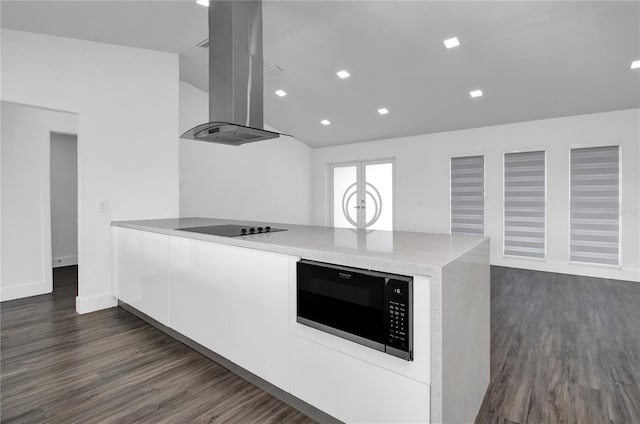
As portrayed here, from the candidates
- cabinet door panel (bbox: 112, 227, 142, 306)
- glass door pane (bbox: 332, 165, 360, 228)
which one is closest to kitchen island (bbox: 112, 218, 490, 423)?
cabinet door panel (bbox: 112, 227, 142, 306)

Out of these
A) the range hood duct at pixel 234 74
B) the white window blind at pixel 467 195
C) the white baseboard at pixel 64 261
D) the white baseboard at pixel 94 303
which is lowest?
the white baseboard at pixel 94 303

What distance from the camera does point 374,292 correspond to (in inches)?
49.5

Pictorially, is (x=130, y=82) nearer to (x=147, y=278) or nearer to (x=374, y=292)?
(x=147, y=278)

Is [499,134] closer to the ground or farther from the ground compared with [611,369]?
farther from the ground

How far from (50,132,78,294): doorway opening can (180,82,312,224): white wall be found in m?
1.67

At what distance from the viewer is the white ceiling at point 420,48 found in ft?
9.86

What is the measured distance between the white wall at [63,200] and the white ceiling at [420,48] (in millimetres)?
2181

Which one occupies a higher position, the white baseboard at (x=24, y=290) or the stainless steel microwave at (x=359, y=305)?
the stainless steel microwave at (x=359, y=305)

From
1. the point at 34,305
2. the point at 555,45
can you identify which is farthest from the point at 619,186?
the point at 34,305

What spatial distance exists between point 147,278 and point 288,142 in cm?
519

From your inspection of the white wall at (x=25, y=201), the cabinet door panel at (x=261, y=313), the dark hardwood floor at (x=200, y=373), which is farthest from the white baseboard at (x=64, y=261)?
the cabinet door panel at (x=261, y=313)

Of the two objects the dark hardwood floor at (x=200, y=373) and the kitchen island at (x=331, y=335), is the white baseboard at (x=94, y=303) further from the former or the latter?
the kitchen island at (x=331, y=335)

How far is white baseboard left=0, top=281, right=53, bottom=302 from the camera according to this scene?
3545mm

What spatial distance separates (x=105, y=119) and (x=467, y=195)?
218 inches
